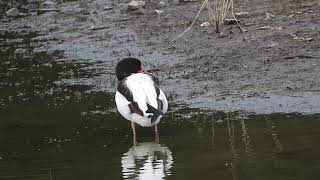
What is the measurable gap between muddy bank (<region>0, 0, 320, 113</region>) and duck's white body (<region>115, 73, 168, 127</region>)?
1.32 m

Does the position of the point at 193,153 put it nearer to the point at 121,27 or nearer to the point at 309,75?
the point at 309,75

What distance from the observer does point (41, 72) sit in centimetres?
1278

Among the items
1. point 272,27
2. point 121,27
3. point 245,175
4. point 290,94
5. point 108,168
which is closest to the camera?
point 245,175

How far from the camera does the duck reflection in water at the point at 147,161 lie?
6.33m

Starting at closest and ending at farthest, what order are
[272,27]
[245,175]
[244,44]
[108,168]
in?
[245,175] → [108,168] → [244,44] → [272,27]

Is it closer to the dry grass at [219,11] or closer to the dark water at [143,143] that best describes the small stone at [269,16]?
the dry grass at [219,11]

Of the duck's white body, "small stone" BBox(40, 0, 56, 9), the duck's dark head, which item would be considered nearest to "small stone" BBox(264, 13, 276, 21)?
the duck's dark head

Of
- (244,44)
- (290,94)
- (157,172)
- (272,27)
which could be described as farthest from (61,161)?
(272,27)

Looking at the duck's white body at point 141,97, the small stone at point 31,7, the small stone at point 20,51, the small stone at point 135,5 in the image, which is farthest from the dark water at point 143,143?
the small stone at point 31,7

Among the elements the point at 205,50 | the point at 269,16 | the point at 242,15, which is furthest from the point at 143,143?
the point at 242,15

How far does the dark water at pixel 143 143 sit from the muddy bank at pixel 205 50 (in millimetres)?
775

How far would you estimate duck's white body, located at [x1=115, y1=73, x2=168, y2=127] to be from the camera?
773cm

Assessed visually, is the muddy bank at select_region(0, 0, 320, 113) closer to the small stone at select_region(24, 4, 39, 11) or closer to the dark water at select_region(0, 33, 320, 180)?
the dark water at select_region(0, 33, 320, 180)

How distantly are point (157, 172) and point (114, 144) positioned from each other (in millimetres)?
1378
